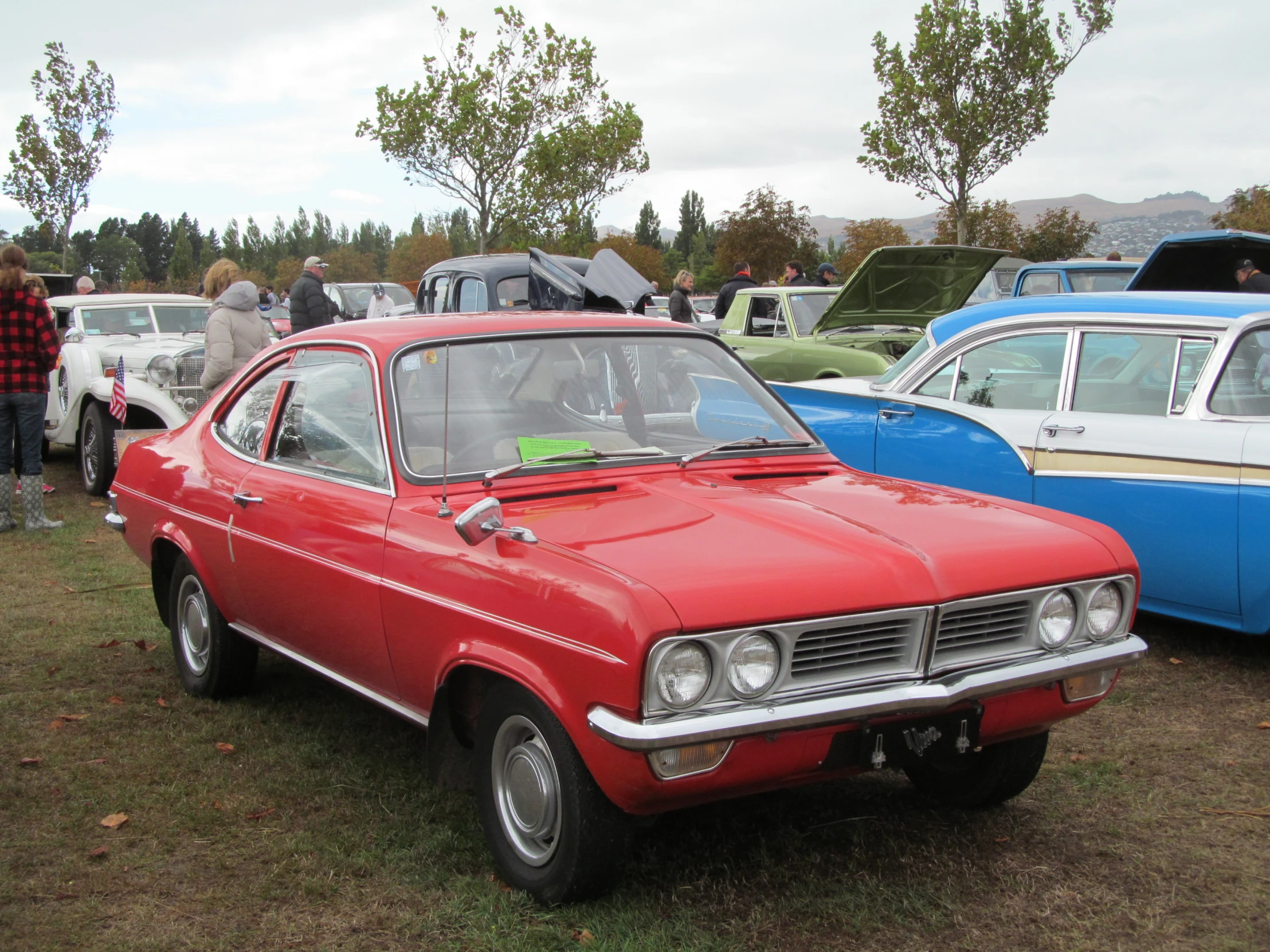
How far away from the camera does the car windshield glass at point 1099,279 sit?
13.2 metres

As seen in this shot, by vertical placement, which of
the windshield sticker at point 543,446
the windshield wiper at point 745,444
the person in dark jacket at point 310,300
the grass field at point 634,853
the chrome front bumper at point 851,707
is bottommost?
the grass field at point 634,853

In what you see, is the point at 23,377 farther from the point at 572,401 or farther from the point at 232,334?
the point at 572,401

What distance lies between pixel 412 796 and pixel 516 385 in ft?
4.63

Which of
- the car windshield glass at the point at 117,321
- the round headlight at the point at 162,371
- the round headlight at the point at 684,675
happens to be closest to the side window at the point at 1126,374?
the round headlight at the point at 684,675

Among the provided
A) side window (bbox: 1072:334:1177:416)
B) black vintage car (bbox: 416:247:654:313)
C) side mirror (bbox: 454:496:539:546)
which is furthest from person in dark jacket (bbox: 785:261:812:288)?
side mirror (bbox: 454:496:539:546)

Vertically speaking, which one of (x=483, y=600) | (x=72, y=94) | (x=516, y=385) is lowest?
(x=483, y=600)

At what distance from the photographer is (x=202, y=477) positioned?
461 centimetres

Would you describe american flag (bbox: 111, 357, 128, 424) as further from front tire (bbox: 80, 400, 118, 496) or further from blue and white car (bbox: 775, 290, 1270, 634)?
blue and white car (bbox: 775, 290, 1270, 634)

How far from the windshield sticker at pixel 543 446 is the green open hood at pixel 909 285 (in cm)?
645

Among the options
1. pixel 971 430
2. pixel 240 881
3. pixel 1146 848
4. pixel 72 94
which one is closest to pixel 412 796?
pixel 240 881

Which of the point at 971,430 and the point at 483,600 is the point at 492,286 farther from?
the point at 483,600

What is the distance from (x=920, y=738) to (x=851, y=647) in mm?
330

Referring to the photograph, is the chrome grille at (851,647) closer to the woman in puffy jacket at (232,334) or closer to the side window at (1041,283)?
the woman in puffy jacket at (232,334)

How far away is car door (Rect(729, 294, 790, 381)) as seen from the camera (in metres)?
11.3
